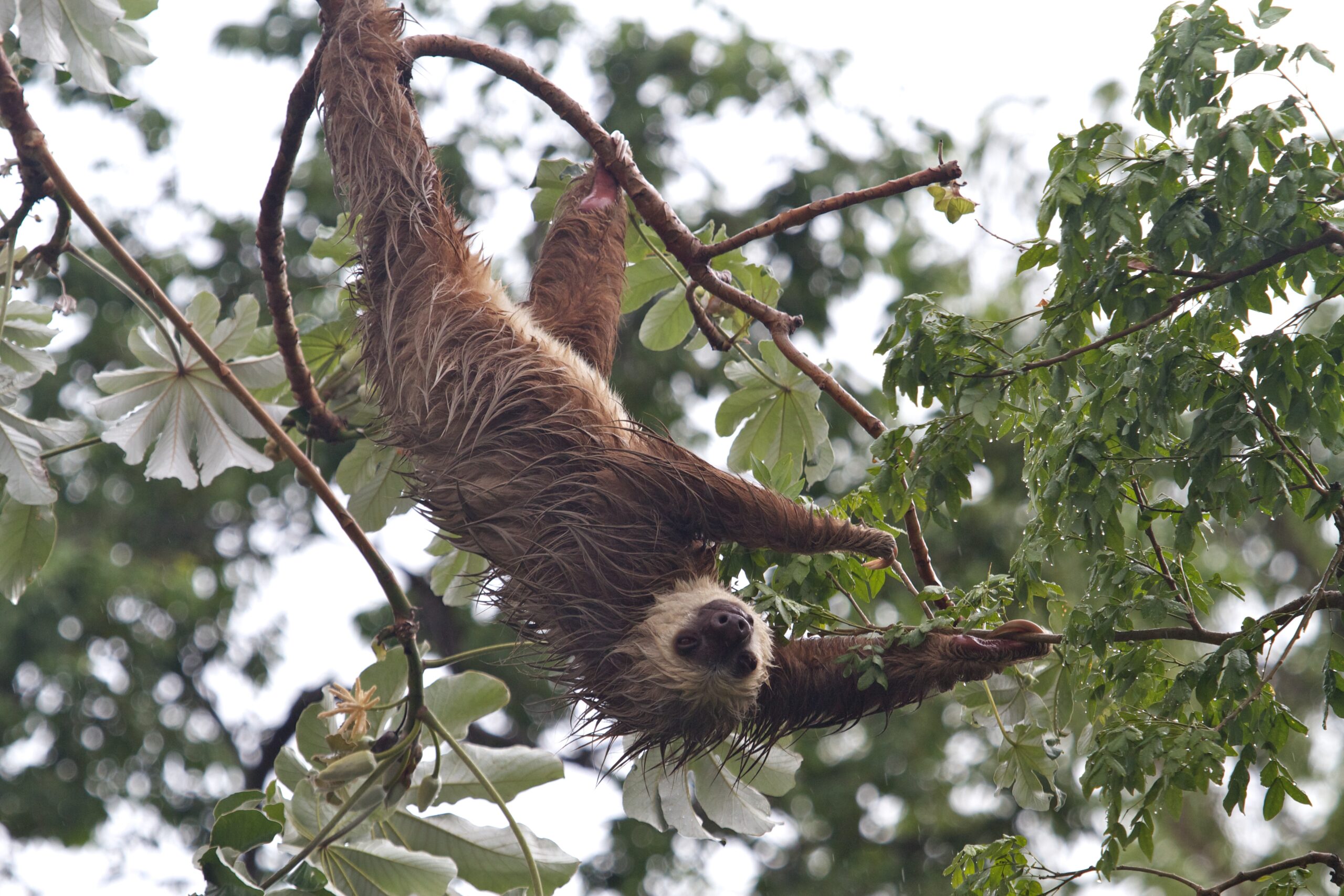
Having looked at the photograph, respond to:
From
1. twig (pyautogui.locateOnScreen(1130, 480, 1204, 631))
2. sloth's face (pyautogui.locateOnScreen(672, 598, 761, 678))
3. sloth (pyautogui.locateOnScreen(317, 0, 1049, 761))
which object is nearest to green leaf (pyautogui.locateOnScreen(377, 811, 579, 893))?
sloth (pyautogui.locateOnScreen(317, 0, 1049, 761))

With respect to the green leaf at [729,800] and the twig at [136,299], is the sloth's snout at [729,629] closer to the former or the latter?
the green leaf at [729,800]

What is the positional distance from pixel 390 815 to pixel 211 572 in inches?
303

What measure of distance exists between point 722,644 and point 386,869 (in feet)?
3.40

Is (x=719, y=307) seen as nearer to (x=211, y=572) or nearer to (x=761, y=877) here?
(x=761, y=877)

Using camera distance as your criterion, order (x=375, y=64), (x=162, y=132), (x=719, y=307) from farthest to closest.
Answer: (x=162, y=132) → (x=719, y=307) → (x=375, y=64)

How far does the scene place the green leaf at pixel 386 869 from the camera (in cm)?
282

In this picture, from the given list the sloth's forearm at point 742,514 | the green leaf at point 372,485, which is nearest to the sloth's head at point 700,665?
the sloth's forearm at point 742,514

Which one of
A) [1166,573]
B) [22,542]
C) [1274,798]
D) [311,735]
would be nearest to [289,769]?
[311,735]

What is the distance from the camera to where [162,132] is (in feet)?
32.5

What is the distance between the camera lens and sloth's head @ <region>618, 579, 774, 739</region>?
2957 mm

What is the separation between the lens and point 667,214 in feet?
11.1

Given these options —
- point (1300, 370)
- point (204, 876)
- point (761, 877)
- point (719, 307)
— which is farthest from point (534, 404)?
point (761, 877)

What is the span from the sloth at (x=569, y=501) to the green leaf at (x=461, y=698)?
10.5 inches

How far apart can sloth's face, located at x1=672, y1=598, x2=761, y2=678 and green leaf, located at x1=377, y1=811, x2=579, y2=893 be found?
658mm
